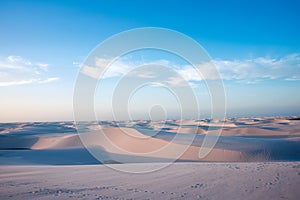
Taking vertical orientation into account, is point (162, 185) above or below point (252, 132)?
above

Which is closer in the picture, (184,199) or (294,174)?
(184,199)

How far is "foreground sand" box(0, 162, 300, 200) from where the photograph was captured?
453cm

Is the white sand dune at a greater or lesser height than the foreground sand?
lesser

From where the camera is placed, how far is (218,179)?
5.76m

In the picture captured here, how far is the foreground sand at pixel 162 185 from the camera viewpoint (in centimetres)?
453

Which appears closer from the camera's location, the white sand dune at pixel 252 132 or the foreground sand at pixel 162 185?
the foreground sand at pixel 162 185

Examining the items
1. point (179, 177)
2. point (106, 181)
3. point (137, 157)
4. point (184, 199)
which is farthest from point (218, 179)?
point (137, 157)

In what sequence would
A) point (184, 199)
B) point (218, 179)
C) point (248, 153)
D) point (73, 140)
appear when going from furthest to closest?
point (73, 140), point (248, 153), point (218, 179), point (184, 199)

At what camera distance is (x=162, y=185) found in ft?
17.5

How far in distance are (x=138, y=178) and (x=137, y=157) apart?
357 inches

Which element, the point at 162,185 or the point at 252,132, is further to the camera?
the point at 252,132

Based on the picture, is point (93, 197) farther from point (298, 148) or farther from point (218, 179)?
point (298, 148)

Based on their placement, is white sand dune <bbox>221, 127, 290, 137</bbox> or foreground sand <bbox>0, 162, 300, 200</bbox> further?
white sand dune <bbox>221, 127, 290, 137</bbox>

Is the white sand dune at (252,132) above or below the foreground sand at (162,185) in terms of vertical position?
below
